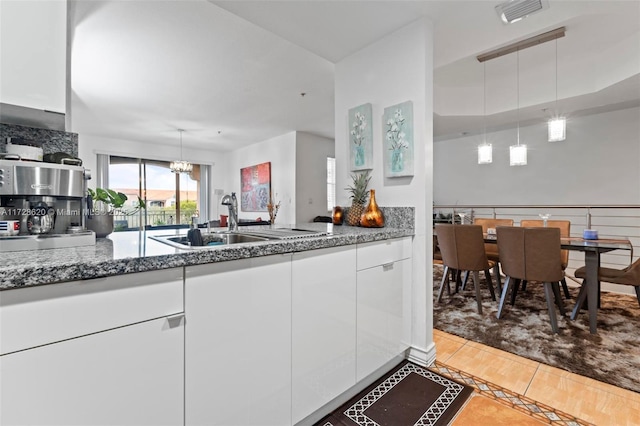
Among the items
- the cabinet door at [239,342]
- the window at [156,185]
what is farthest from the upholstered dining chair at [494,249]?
the window at [156,185]

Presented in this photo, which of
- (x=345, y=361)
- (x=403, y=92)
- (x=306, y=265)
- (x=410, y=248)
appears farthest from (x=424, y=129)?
(x=345, y=361)

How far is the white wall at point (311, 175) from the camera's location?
595 centimetres

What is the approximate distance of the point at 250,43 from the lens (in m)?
2.60

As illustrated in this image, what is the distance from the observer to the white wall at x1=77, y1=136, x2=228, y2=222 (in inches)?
239

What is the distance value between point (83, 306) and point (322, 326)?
37.0 inches

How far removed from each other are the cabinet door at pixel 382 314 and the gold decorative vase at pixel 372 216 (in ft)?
1.11

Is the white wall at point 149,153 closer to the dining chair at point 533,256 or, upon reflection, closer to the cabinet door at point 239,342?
the cabinet door at point 239,342

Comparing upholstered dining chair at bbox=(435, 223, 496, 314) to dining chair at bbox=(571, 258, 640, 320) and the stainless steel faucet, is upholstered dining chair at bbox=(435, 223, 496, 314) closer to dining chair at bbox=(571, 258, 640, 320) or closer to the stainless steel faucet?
dining chair at bbox=(571, 258, 640, 320)

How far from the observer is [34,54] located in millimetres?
1048

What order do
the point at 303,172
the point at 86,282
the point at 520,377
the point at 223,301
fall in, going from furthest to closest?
the point at 303,172 < the point at 520,377 < the point at 223,301 < the point at 86,282

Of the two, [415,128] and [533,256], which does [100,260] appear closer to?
[415,128]

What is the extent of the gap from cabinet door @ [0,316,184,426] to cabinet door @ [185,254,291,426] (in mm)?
63

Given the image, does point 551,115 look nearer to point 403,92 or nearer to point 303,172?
point 403,92

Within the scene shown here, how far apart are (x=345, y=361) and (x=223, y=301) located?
32.2 inches
